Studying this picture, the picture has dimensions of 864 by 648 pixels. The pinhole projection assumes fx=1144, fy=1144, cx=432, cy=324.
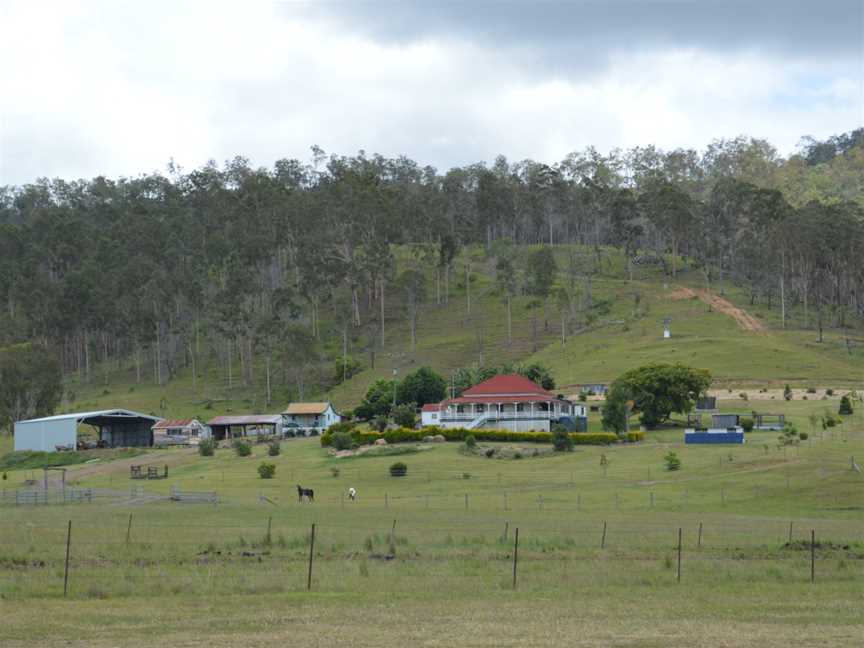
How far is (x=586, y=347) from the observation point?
12556 centimetres

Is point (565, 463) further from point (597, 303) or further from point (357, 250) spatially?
point (357, 250)

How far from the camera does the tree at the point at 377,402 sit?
98875mm

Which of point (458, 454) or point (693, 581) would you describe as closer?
point (693, 581)

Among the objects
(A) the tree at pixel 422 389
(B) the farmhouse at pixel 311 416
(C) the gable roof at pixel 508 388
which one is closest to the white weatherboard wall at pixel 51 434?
(B) the farmhouse at pixel 311 416

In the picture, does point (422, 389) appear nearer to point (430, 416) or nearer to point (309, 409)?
point (430, 416)

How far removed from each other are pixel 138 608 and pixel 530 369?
80.1 metres

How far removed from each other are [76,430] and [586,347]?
179 feet

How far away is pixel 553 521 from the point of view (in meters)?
44.1

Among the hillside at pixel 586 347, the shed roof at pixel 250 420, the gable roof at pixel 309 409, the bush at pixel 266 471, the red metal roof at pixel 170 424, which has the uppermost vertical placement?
the hillside at pixel 586 347

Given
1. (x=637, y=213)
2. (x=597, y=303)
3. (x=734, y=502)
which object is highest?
(x=637, y=213)

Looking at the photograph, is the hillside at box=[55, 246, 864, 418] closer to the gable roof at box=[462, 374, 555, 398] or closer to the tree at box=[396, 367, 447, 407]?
the tree at box=[396, 367, 447, 407]

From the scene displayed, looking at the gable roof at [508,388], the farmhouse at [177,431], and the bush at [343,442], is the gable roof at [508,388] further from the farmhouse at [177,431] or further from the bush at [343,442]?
the farmhouse at [177,431]

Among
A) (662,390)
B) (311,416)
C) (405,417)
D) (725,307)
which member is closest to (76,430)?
(311,416)

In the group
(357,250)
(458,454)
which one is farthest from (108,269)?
(458,454)
